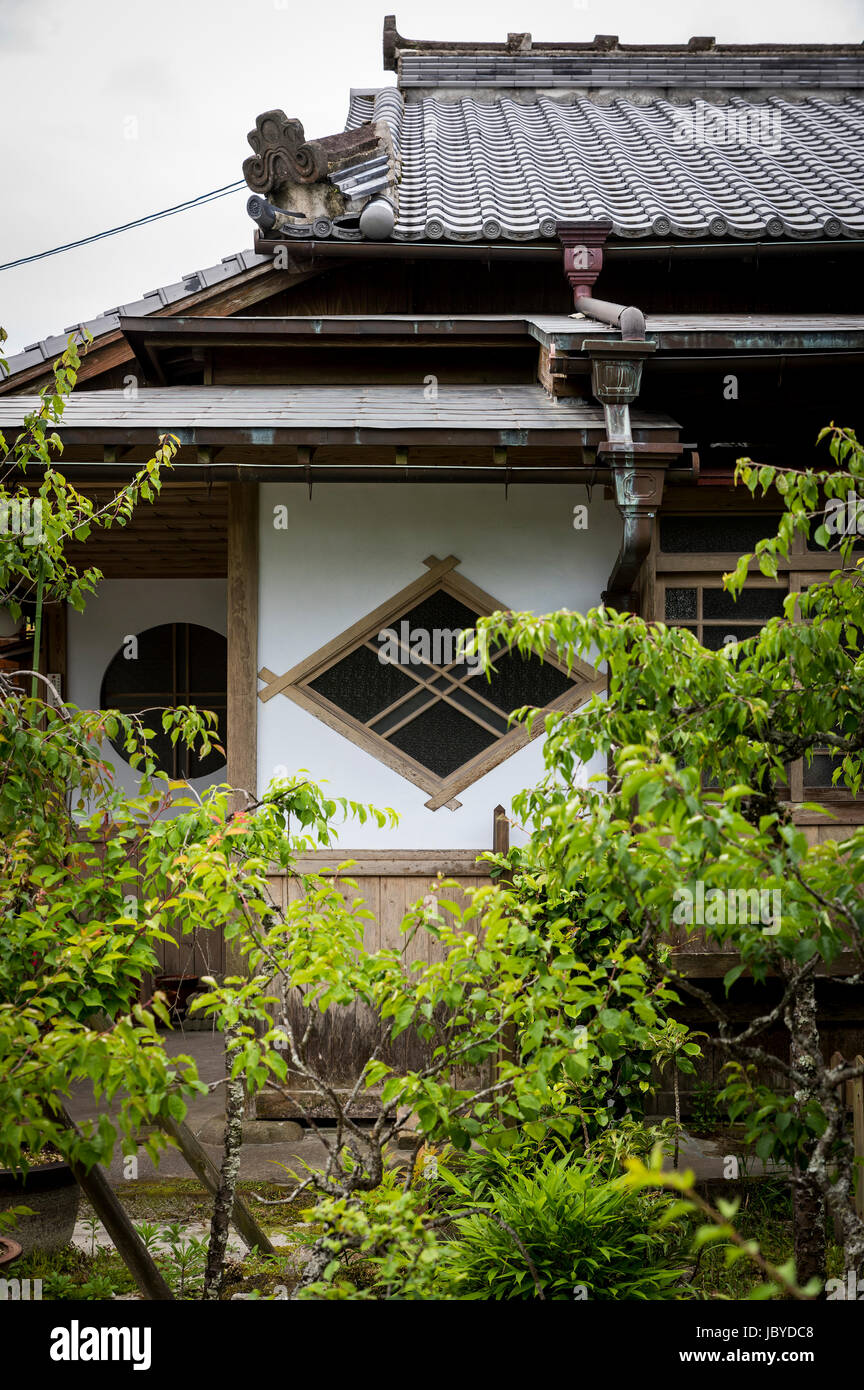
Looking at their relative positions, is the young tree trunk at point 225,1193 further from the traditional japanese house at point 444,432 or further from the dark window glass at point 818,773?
the dark window glass at point 818,773

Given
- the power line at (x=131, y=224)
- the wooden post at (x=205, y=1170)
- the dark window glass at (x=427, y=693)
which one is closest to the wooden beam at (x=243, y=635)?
the dark window glass at (x=427, y=693)

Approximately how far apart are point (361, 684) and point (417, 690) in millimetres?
346

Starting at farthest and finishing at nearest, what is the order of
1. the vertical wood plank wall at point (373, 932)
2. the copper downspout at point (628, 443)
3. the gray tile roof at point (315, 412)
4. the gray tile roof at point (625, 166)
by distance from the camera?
the gray tile roof at point (625, 166) → the vertical wood plank wall at point (373, 932) → the gray tile roof at point (315, 412) → the copper downspout at point (628, 443)

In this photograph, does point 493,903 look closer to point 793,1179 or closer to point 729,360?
point 793,1179

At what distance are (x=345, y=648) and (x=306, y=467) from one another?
1181 millimetres

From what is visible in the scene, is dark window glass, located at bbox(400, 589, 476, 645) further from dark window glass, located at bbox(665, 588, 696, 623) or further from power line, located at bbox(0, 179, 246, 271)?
power line, located at bbox(0, 179, 246, 271)

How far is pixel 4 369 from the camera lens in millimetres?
3568

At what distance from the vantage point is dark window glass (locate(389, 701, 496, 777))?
6.14 metres

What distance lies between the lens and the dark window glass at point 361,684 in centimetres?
615

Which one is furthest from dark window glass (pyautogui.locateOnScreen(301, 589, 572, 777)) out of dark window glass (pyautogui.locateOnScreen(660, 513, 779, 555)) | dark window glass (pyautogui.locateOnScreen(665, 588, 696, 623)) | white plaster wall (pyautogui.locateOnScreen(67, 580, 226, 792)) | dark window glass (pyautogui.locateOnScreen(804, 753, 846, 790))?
white plaster wall (pyautogui.locateOnScreen(67, 580, 226, 792))

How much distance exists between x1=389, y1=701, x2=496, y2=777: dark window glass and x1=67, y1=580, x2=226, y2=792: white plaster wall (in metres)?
3.40

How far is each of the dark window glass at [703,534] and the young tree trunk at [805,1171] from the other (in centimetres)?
340

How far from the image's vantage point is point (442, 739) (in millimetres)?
6156
